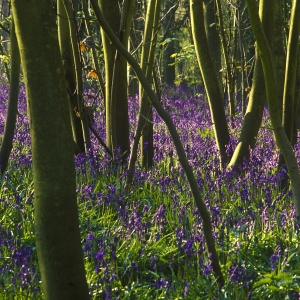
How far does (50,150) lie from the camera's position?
8.10ft

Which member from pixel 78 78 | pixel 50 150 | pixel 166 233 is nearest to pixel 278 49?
pixel 78 78

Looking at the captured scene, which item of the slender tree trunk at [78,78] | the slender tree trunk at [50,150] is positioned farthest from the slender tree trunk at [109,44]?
the slender tree trunk at [50,150]

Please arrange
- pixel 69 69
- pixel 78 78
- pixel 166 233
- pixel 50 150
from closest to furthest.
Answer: pixel 50 150 < pixel 166 233 < pixel 78 78 < pixel 69 69

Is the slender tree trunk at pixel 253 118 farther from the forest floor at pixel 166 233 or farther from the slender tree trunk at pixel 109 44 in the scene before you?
the slender tree trunk at pixel 109 44

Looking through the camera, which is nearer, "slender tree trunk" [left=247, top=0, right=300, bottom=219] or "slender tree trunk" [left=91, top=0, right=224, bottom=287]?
"slender tree trunk" [left=91, top=0, right=224, bottom=287]

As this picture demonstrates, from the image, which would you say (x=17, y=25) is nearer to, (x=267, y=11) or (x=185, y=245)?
(x=185, y=245)

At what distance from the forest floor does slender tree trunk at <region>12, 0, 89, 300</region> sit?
1.22 feet

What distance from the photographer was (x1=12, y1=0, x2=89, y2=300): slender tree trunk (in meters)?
2.42

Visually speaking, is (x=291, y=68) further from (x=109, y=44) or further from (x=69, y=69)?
(x=69, y=69)

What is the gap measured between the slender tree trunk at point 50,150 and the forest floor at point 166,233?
1.22 feet

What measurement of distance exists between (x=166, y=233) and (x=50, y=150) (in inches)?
83.4

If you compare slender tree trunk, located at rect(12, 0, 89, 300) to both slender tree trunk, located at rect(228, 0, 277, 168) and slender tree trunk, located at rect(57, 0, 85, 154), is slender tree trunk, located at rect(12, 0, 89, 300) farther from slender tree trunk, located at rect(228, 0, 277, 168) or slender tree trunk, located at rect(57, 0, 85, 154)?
slender tree trunk, located at rect(57, 0, 85, 154)

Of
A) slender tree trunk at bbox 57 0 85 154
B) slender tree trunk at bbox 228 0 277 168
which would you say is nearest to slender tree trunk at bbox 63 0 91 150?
slender tree trunk at bbox 57 0 85 154

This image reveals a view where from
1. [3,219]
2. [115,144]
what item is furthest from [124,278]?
[115,144]
